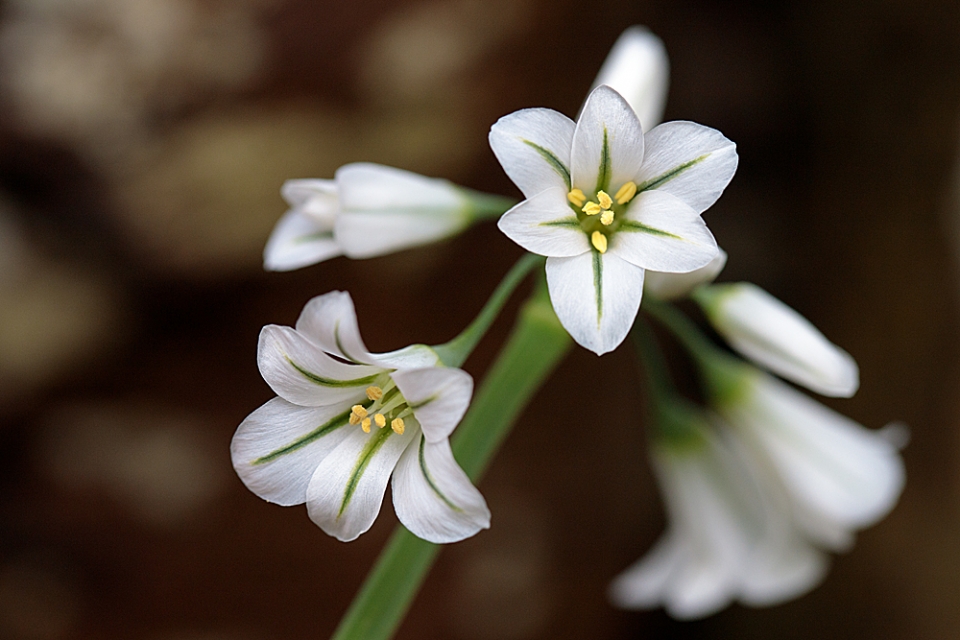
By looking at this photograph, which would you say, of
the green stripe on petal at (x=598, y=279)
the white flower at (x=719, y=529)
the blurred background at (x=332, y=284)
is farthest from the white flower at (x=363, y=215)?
the blurred background at (x=332, y=284)

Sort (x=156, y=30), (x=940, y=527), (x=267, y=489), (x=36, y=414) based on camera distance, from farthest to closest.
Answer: (x=940, y=527)
(x=36, y=414)
(x=156, y=30)
(x=267, y=489)

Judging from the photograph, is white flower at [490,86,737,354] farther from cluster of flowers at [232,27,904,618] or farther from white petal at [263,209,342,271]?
white petal at [263,209,342,271]

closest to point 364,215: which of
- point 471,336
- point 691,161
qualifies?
point 471,336

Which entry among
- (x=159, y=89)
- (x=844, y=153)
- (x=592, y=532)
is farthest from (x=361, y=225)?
(x=844, y=153)

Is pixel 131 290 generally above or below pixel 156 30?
below

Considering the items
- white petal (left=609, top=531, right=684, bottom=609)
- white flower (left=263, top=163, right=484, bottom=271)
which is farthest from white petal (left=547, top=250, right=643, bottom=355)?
white petal (left=609, top=531, right=684, bottom=609)

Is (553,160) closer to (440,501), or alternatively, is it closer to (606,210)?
(606,210)

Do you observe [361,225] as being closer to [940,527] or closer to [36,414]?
[36,414]

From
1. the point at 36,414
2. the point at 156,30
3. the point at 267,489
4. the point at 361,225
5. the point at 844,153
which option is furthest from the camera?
the point at 844,153
